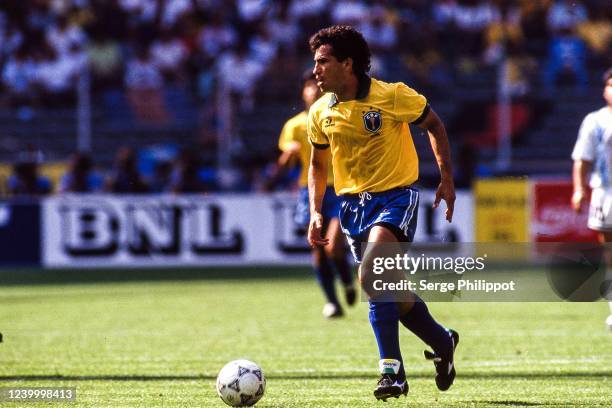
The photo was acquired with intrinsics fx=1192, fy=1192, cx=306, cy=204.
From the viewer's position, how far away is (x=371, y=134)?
6.39 m

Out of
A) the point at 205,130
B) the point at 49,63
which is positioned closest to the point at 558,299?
the point at 205,130

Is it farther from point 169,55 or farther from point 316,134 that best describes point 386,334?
point 169,55

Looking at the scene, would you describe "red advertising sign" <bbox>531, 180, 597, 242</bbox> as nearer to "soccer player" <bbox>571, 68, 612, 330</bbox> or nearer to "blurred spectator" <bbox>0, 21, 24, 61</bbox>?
"soccer player" <bbox>571, 68, 612, 330</bbox>

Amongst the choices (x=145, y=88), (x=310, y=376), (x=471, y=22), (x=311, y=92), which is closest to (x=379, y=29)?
(x=471, y=22)

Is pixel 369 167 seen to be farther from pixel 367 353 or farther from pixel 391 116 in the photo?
pixel 367 353

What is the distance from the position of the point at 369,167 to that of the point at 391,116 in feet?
1.02

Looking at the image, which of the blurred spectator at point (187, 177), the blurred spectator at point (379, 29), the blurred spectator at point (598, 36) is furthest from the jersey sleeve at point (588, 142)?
the blurred spectator at point (379, 29)

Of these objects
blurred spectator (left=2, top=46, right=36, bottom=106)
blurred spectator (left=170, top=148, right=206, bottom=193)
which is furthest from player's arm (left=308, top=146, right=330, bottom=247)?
blurred spectator (left=2, top=46, right=36, bottom=106)

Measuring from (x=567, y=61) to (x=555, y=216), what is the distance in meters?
3.63

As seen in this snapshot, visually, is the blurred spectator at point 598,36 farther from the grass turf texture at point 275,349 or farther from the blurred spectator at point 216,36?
the grass turf texture at point 275,349

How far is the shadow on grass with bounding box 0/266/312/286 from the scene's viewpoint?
1709 cm

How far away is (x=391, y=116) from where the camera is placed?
6375 mm

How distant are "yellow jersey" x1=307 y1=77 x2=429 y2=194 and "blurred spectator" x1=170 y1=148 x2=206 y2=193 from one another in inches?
473

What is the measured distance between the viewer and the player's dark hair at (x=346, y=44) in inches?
249
